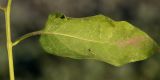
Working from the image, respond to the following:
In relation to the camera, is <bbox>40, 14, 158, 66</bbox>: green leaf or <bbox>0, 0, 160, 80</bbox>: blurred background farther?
<bbox>0, 0, 160, 80</bbox>: blurred background

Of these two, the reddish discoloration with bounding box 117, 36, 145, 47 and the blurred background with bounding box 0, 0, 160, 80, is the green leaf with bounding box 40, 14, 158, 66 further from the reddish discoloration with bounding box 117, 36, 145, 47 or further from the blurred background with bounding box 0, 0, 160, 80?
the blurred background with bounding box 0, 0, 160, 80

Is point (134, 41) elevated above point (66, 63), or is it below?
above

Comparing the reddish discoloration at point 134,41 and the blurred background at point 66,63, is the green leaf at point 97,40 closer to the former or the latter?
the reddish discoloration at point 134,41

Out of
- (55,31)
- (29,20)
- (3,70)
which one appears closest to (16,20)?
(29,20)

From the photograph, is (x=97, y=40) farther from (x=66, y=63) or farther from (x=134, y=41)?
(x=66, y=63)

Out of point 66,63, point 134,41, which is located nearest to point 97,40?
point 134,41

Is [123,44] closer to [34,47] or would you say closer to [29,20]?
[34,47]

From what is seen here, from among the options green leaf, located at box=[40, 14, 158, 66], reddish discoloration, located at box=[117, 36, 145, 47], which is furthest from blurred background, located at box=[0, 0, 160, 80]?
reddish discoloration, located at box=[117, 36, 145, 47]

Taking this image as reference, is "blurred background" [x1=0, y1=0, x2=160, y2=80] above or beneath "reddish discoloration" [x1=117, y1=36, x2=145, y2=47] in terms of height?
beneath
